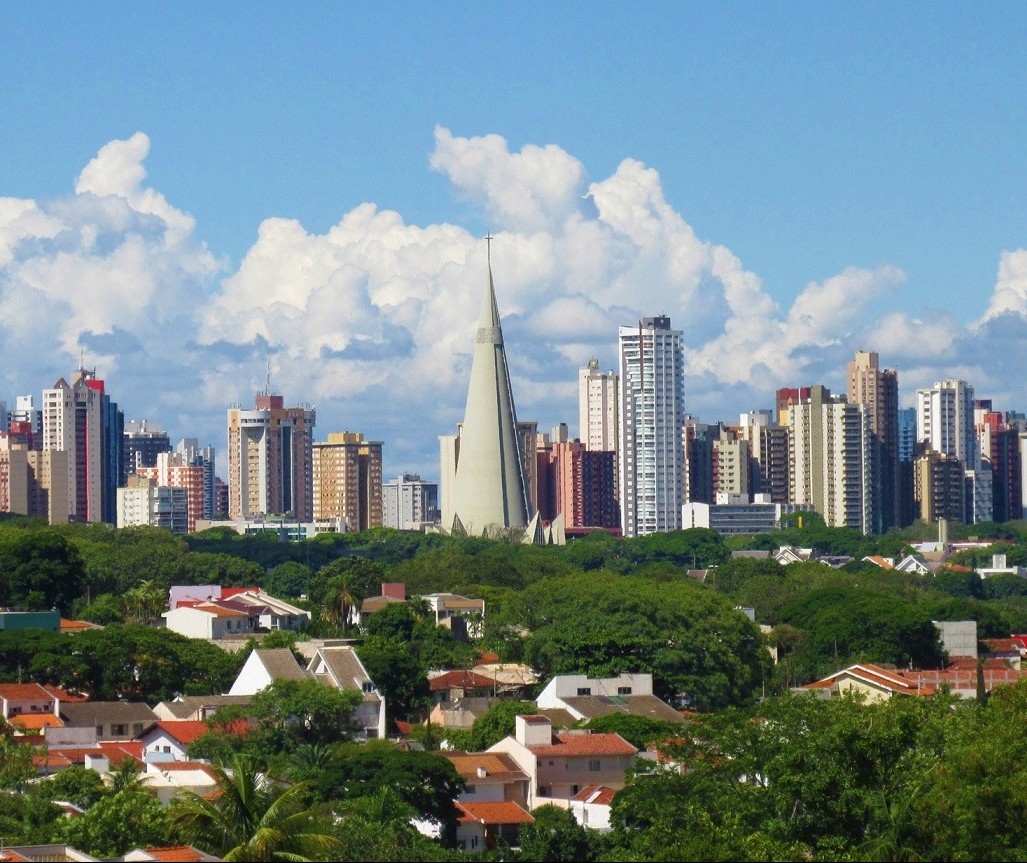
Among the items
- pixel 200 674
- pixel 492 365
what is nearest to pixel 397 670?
pixel 200 674

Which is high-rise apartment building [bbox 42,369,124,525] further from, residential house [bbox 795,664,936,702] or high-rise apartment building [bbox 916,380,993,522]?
residential house [bbox 795,664,936,702]

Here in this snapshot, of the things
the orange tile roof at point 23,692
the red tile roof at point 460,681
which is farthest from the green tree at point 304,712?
the red tile roof at point 460,681

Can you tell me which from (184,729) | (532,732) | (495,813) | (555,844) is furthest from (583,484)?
(555,844)

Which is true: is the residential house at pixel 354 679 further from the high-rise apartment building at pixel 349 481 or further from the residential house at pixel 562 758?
the high-rise apartment building at pixel 349 481

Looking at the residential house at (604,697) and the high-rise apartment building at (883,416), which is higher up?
the high-rise apartment building at (883,416)

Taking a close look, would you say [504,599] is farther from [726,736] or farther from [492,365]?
[492,365]

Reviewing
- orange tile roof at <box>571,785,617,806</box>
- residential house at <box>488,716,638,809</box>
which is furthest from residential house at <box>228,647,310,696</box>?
orange tile roof at <box>571,785,617,806</box>
